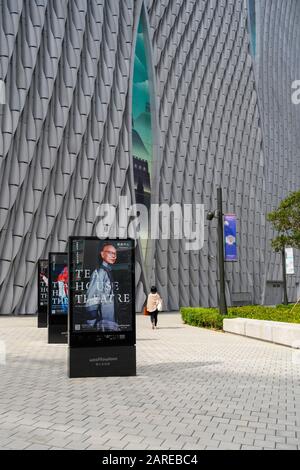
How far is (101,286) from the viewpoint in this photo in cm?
849

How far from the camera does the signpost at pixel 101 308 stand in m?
8.36

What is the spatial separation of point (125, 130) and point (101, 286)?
2806 cm

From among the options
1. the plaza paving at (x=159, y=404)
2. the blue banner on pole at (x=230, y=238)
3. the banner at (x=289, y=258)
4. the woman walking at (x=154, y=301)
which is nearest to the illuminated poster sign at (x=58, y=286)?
the plaza paving at (x=159, y=404)

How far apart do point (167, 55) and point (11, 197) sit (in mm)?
20104

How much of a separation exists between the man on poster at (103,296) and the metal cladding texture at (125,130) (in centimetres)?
2108

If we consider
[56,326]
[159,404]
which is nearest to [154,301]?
[56,326]

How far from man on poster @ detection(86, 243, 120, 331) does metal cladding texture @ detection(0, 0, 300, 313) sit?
69.2 feet

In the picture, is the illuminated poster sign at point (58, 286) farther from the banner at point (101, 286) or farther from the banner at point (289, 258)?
the banner at point (289, 258)

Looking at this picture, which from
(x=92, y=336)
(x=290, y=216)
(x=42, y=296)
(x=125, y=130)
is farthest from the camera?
(x=125, y=130)

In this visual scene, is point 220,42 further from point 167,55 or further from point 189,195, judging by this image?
point 189,195

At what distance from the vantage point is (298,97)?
210ft

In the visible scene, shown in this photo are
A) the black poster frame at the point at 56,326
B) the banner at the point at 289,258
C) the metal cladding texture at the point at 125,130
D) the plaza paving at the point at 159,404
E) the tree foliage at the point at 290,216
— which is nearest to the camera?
the plaza paving at the point at 159,404

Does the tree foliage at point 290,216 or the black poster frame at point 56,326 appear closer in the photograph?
the black poster frame at point 56,326

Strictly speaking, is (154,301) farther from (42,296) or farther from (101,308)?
(101,308)
